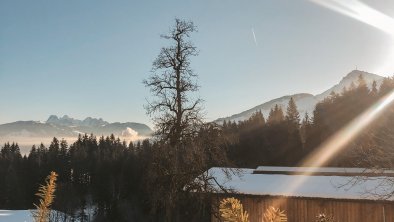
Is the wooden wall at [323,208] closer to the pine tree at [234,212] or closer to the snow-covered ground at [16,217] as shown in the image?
the snow-covered ground at [16,217]

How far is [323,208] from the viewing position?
19.6 m

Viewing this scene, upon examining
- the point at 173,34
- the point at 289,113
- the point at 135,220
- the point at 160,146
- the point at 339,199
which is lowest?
the point at 135,220

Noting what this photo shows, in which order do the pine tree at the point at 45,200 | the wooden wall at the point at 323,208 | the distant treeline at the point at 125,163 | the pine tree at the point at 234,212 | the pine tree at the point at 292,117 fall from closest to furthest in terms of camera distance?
the pine tree at the point at 234,212, the pine tree at the point at 45,200, the wooden wall at the point at 323,208, the distant treeline at the point at 125,163, the pine tree at the point at 292,117

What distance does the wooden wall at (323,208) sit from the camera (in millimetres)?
18500

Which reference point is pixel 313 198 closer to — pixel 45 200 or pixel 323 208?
pixel 323 208

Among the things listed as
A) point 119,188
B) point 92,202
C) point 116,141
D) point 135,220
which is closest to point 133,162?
point 119,188

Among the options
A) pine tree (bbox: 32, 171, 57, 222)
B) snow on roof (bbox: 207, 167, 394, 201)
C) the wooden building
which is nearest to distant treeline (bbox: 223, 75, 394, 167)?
snow on roof (bbox: 207, 167, 394, 201)

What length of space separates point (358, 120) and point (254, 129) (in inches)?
1101

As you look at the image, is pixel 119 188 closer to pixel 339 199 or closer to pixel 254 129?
pixel 254 129

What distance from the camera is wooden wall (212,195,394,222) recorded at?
18500mm

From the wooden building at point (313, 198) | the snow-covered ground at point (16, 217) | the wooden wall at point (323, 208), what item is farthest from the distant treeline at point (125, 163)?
the wooden wall at point (323, 208)

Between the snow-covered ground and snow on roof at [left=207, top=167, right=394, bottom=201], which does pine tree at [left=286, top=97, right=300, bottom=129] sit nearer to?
snow on roof at [left=207, top=167, right=394, bottom=201]

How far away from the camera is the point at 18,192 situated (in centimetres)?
7488

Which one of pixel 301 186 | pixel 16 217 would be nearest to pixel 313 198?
pixel 301 186
